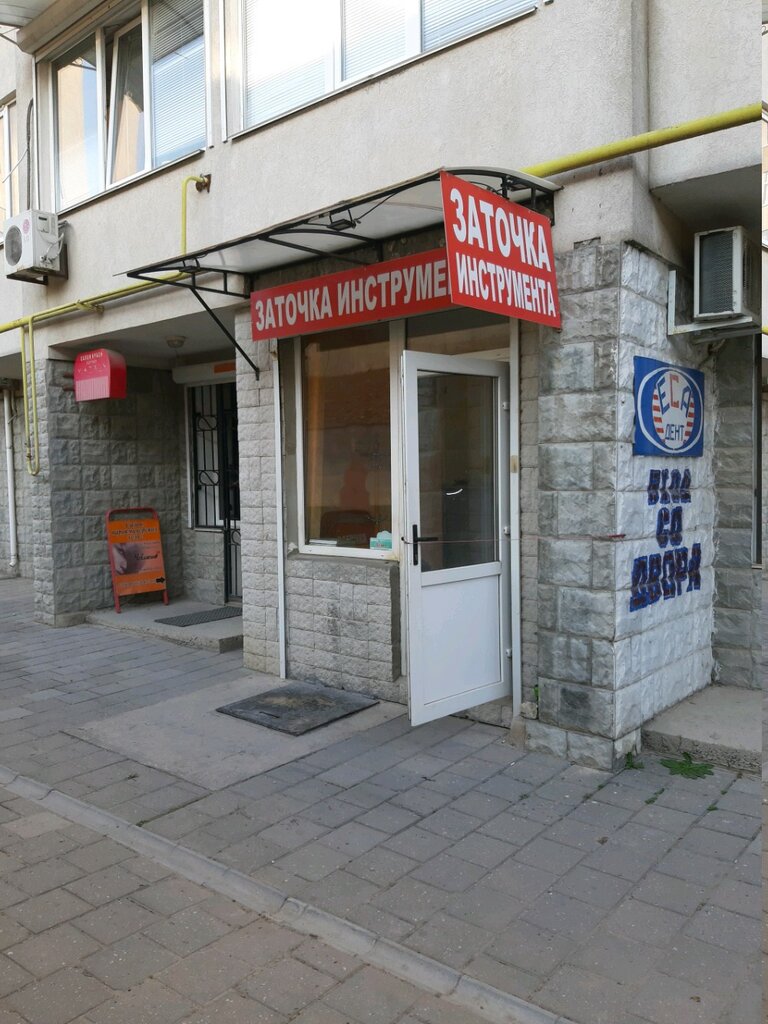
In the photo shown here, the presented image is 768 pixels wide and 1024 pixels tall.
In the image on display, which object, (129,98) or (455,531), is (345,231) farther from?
(129,98)

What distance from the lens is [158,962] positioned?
2.97 m

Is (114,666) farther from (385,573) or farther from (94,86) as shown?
(94,86)

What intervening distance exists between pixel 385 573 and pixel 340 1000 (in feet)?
10.7

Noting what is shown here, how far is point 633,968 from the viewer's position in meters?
2.87

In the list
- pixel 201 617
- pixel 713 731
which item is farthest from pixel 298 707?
pixel 201 617

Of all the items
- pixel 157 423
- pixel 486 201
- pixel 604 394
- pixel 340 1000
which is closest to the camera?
pixel 340 1000

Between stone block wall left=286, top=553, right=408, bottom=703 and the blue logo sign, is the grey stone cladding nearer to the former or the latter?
the blue logo sign

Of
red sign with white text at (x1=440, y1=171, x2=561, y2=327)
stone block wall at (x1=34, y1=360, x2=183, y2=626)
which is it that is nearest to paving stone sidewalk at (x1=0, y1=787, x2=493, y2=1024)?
red sign with white text at (x1=440, y1=171, x2=561, y2=327)

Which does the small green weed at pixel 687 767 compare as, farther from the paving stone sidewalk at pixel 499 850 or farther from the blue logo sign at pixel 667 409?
the blue logo sign at pixel 667 409

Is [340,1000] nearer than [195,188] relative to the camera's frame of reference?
Yes

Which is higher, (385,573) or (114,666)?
(385,573)

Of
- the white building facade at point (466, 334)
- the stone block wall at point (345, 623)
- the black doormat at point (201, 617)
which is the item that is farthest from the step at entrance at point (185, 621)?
the stone block wall at point (345, 623)

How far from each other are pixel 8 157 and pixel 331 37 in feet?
18.8

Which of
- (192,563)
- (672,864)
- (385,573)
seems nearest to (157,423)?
(192,563)
